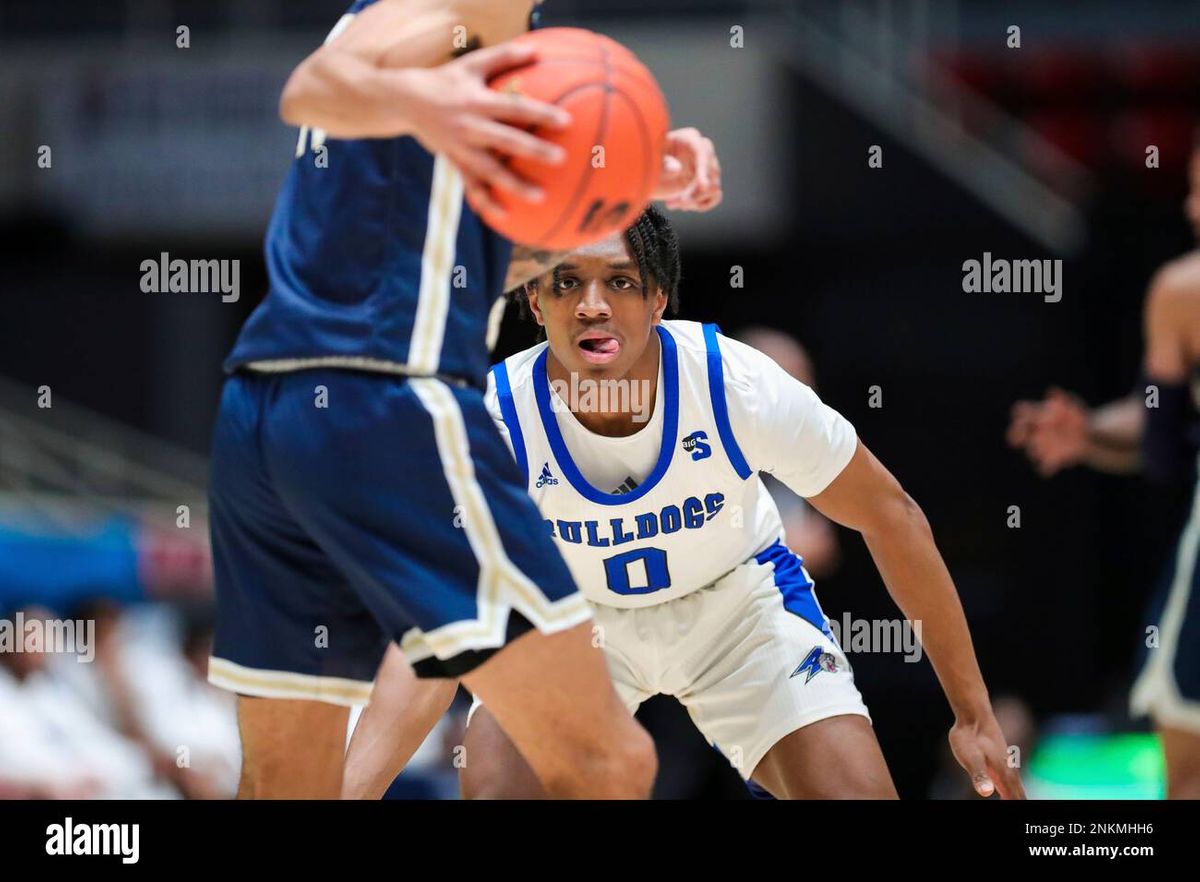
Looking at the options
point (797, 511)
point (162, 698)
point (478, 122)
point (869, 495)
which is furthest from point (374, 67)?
point (162, 698)

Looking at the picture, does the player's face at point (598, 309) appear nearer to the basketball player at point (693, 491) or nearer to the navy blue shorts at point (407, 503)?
the basketball player at point (693, 491)

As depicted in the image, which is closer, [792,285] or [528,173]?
[528,173]

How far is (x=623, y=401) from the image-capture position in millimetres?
3832

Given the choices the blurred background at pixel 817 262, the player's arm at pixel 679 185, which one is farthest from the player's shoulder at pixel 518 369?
the blurred background at pixel 817 262

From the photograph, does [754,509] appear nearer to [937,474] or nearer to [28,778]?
[28,778]

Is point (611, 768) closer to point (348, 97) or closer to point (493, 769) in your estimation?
point (493, 769)

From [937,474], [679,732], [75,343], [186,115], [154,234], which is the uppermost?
[186,115]

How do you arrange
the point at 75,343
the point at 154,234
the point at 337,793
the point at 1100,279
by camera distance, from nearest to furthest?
1. the point at 337,793
2. the point at 1100,279
3. the point at 154,234
4. the point at 75,343

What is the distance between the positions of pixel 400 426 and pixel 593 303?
0.97 metres

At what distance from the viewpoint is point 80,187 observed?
10883 millimetres

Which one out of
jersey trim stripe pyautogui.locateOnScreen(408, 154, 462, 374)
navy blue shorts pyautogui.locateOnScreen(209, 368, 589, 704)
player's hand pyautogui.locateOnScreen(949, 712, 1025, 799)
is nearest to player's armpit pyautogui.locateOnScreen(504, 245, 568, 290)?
jersey trim stripe pyautogui.locateOnScreen(408, 154, 462, 374)

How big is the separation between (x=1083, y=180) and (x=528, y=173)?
29.3 ft

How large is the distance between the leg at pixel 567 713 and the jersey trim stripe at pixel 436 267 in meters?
0.51
